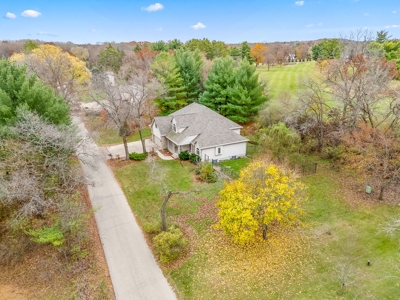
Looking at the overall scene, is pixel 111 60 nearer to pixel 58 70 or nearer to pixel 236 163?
pixel 58 70

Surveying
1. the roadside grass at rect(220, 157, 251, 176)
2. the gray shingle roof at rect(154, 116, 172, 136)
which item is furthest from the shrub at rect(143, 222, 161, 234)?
the gray shingle roof at rect(154, 116, 172, 136)

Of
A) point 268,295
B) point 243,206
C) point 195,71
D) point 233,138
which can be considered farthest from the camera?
point 195,71

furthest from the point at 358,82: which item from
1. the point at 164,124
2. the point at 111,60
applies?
the point at 111,60

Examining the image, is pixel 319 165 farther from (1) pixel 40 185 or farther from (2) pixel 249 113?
(1) pixel 40 185

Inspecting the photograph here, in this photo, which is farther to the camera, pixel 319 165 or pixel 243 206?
pixel 319 165

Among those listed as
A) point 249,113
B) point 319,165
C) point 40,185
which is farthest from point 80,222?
point 249,113

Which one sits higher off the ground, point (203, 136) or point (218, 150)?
point (203, 136)

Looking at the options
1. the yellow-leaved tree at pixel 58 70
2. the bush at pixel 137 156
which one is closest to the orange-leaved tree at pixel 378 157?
the bush at pixel 137 156
